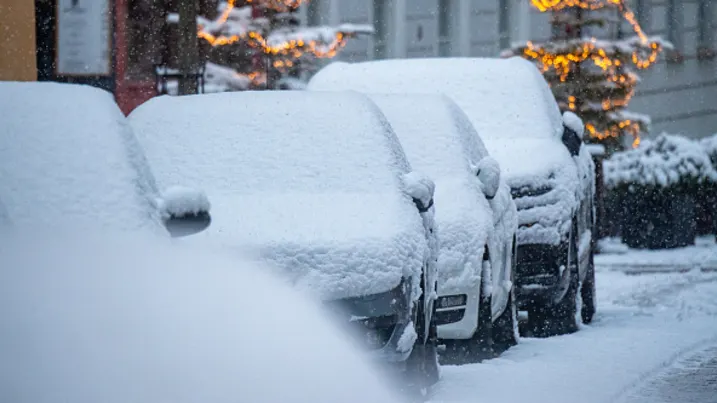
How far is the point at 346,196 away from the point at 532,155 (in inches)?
170

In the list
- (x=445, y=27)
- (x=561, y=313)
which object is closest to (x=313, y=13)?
(x=445, y=27)

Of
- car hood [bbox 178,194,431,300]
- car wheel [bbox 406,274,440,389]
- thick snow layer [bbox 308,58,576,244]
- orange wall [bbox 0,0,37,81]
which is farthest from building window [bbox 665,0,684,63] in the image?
car hood [bbox 178,194,431,300]

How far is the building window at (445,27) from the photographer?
116ft

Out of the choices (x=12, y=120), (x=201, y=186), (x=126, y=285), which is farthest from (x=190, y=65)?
(x=126, y=285)

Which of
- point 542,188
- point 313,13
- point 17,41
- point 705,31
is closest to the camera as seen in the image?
point 542,188

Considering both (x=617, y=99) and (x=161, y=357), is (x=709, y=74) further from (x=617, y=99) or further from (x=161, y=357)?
(x=161, y=357)

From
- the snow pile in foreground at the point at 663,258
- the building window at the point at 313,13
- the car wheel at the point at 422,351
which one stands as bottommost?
the snow pile in foreground at the point at 663,258

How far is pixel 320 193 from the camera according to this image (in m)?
8.82

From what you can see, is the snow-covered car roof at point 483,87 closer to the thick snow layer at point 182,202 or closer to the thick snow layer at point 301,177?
the thick snow layer at point 301,177

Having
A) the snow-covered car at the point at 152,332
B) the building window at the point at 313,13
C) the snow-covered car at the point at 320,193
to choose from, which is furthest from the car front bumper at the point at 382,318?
the building window at the point at 313,13

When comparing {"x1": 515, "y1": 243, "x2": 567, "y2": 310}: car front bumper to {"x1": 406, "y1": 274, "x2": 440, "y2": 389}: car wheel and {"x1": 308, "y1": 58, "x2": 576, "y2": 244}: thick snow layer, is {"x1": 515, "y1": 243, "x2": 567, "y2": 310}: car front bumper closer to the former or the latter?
{"x1": 308, "y1": 58, "x2": 576, "y2": 244}: thick snow layer

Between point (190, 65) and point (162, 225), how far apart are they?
8.94m

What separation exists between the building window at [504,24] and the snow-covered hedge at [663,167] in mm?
9574

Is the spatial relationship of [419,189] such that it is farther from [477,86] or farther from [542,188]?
[477,86]
